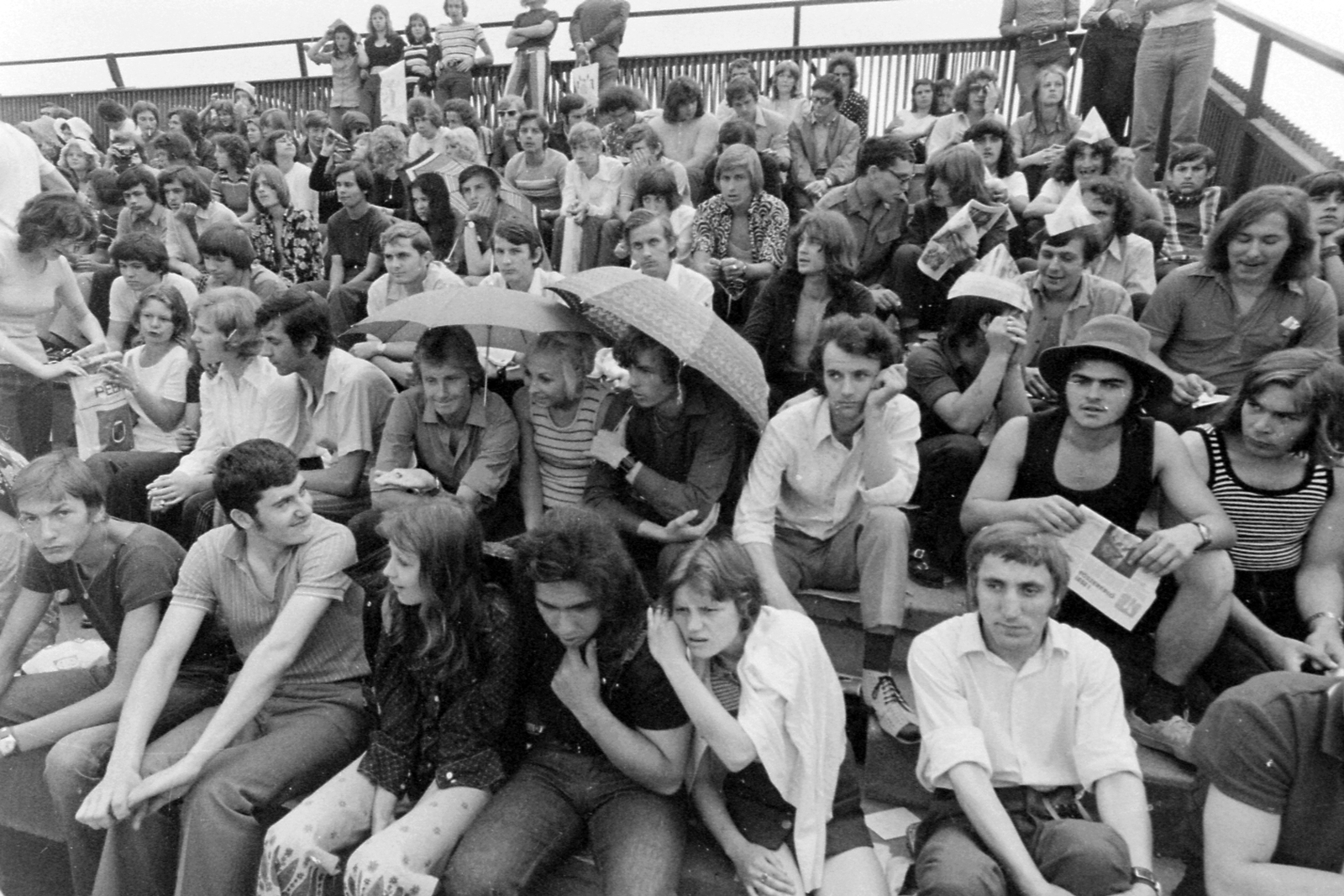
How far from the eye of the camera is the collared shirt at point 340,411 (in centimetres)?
374

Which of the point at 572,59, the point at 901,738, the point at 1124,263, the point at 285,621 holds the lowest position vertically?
the point at 901,738

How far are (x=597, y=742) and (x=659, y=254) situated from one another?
2605 mm

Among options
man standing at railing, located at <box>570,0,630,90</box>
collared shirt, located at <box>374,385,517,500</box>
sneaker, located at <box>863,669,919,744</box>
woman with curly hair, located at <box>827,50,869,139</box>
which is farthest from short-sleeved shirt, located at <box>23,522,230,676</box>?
man standing at railing, located at <box>570,0,630,90</box>

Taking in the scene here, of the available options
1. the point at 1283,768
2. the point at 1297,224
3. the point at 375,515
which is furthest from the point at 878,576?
the point at 1297,224

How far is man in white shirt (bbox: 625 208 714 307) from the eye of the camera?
448 cm

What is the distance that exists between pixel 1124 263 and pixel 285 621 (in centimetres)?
391

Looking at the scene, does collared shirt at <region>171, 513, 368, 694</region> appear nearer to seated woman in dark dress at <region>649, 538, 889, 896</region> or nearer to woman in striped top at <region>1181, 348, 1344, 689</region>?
seated woman in dark dress at <region>649, 538, 889, 896</region>

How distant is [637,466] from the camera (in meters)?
3.22

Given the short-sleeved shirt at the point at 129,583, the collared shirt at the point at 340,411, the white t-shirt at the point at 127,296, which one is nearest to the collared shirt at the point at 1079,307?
the collared shirt at the point at 340,411

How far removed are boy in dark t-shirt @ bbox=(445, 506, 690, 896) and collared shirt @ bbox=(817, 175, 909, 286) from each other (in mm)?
3088

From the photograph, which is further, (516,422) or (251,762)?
(516,422)

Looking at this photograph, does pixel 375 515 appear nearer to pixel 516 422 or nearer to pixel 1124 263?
pixel 516 422

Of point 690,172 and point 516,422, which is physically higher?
point 690,172

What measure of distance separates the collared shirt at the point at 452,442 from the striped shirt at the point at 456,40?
830cm
